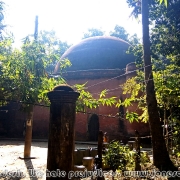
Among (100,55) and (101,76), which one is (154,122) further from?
(100,55)

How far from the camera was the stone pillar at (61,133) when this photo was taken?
2.83m

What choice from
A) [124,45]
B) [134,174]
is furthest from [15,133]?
[134,174]

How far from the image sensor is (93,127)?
685 inches

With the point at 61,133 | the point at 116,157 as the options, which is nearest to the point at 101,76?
the point at 116,157

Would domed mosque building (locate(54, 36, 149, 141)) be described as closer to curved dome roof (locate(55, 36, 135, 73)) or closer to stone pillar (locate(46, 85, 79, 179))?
curved dome roof (locate(55, 36, 135, 73))

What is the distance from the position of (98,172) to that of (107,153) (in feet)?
2.91

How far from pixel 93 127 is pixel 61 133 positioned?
1478 cm

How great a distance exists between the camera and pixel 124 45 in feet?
61.9

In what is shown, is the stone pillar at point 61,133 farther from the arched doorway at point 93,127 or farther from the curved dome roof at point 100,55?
the curved dome roof at point 100,55

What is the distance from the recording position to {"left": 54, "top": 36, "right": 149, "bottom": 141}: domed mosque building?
15883mm

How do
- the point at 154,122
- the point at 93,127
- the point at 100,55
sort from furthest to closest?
1. the point at 100,55
2. the point at 93,127
3. the point at 154,122

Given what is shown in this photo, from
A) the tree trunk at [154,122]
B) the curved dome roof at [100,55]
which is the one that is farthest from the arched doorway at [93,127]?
the tree trunk at [154,122]

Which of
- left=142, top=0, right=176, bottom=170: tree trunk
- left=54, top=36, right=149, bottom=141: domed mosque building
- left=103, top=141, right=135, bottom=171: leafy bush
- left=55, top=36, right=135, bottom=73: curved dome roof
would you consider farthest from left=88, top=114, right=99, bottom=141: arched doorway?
left=103, top=141, right=135, bottom=171: leafy bush

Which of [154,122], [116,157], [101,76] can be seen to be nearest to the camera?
[116,157]
